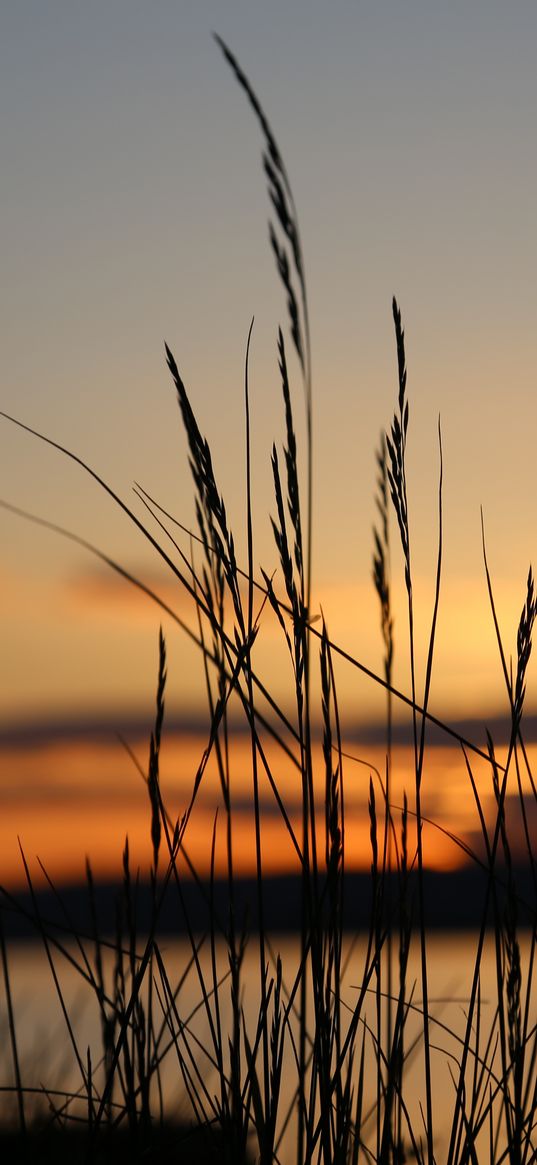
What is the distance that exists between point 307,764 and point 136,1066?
45 cm

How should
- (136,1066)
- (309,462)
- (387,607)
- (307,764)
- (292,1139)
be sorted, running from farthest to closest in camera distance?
(387,607), (292,1139), (136,1066), (307,764), (309,462)

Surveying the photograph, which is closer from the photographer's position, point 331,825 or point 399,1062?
point 331,825

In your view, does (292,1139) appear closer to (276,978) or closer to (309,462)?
(276,978)

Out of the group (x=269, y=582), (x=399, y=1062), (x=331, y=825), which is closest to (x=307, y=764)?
(x=331, y=825)

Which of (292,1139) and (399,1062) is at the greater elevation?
(399,1062)

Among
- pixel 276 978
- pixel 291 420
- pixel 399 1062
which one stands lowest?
pixel 399 1062

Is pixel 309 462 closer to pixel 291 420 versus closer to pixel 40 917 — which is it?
pixel 291 420

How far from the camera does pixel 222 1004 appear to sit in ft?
5.09

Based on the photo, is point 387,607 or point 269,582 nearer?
point 269,582

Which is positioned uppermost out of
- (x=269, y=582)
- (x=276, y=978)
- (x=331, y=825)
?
(x=269, y=582)

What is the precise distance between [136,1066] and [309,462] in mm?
756

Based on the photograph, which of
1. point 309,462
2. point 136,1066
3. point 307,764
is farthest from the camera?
point 136,1066

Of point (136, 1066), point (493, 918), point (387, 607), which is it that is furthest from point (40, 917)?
point (387, 607)

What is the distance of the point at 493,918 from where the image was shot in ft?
4.78
